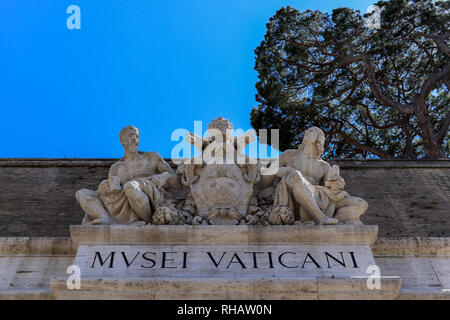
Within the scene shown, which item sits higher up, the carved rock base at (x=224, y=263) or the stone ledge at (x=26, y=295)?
the carved rock base at (x=224, y=263)

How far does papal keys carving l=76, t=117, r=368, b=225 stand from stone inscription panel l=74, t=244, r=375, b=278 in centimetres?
39

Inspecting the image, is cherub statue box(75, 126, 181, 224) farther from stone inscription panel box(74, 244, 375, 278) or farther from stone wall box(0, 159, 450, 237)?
stone wall box(0, 159, 450, 237)

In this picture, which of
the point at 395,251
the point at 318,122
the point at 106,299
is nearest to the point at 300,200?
the point at 395,251

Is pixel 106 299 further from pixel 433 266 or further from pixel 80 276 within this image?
pixel 433 266

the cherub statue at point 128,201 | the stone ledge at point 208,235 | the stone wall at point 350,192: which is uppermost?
the stone wall at point 350,192

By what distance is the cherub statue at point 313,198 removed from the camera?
30.1ft

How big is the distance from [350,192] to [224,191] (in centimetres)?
337

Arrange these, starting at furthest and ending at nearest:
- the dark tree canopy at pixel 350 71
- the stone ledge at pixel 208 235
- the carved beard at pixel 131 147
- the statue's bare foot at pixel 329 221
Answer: the dark tree canopy at pixel 350 71
the carved beard at pixel 131 147
the statue's bare foot at pixel 329 221
the stone ledge at pixel 208 235

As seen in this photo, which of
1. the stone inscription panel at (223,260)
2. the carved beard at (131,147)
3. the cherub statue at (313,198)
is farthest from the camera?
the carved beard at (131,147)

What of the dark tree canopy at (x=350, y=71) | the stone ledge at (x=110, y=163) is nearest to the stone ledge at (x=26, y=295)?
the stone ledge at (x=110, y=163)

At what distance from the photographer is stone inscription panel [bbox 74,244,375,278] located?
8547 millimetres

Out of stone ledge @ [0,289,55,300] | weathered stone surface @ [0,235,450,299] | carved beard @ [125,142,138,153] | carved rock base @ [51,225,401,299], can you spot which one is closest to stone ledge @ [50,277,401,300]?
carved rock base @ [51,225,401,299]

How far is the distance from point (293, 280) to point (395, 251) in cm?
158

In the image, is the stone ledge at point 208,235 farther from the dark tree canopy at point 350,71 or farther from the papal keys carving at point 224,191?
the dark tree canopy at point 350,71
